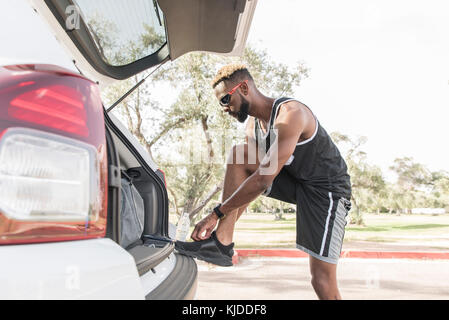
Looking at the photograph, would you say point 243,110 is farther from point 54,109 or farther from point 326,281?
point 54,109

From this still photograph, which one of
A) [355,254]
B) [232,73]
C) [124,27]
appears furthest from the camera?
[355,254]

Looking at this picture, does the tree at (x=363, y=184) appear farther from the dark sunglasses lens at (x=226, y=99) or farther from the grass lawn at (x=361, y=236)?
the dark sunglasses lens at (x=226, y=99)

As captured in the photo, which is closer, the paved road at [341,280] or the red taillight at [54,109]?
the red taillight at [54,109]

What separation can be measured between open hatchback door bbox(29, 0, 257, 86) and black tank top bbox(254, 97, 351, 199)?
0.57 meters

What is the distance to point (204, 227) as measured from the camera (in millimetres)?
2074

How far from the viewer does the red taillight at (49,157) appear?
2.30ft

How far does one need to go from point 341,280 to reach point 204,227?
4.39m

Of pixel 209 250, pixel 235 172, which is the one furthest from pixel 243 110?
pixel 209 250

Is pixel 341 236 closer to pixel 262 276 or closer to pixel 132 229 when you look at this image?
pixel 132 229

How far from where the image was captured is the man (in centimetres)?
216

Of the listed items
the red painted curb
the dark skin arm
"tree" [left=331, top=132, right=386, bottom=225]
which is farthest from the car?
"tree" [left=331, top=132, right=386, bottom=225]

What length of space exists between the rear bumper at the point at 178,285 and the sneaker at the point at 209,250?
1.30 ft

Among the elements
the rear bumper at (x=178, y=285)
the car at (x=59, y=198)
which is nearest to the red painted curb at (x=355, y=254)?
the rear bumper at (x=178, y=285)

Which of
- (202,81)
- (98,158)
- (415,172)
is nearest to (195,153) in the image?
(202,81)
